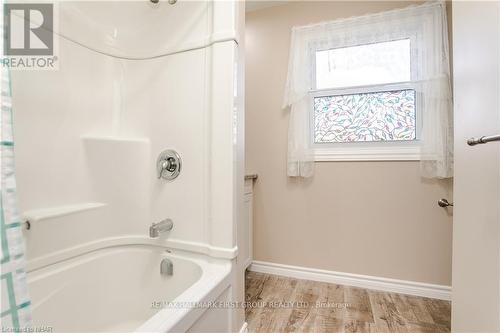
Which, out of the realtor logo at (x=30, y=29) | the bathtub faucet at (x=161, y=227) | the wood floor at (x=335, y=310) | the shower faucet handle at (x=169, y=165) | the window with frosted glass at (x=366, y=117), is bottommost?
the wood floor at (x=335, y=310)

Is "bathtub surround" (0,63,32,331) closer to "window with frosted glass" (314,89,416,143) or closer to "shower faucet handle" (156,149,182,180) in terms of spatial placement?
"shower faucet handle" (156,149,182,180)

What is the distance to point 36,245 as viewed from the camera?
1044 millimetres

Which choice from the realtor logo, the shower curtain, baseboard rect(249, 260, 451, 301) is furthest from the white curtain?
the shower curtain

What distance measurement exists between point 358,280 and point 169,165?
1650mm

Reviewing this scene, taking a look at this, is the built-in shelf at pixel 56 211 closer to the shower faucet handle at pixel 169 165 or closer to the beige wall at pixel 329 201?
the shower faucet handle at pixel 169 165

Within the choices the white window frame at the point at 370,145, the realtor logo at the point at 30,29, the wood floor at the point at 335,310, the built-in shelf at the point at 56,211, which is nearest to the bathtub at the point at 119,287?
the built-in shelf at the point at 56,211

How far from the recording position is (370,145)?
1859mm

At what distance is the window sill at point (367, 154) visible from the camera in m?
1.74

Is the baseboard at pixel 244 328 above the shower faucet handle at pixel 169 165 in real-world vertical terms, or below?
below

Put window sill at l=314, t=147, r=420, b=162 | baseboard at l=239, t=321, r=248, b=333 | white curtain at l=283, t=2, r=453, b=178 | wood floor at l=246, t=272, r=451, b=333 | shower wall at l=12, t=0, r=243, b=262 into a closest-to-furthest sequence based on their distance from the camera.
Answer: shower wall at l=12, t=0, r=243, b=262 < baseboard at l=239, t=321, r=248, b=333 < wood floor at l=246, t=272, r=451, b=333 < white curtain at l=283, t=2, r=453, b=178 < window sill at l=314, t=147, r=420, b=162

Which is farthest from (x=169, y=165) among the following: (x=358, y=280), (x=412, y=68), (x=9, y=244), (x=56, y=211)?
(x=412, y=68)

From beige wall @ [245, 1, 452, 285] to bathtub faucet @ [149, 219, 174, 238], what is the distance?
3.24ft

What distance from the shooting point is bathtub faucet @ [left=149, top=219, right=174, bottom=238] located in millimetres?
1173

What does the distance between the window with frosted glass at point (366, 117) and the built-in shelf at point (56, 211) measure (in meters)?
1.65
